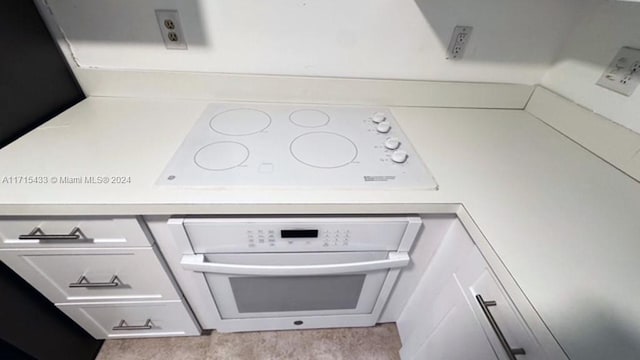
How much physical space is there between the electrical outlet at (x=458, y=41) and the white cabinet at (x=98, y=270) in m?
1.10

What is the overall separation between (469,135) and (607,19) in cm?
52

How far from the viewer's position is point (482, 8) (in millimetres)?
870

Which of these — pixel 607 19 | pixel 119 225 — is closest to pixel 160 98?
pixel 119 225

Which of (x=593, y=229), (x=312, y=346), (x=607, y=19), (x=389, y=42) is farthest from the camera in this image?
(x=312, y=346)

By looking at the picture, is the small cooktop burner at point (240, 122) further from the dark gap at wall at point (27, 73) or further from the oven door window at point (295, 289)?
the dark gap at wall at point (27, 73)

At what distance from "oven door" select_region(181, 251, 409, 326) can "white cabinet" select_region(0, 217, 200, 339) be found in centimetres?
13

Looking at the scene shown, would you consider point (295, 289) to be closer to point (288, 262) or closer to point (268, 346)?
point (288, 262)

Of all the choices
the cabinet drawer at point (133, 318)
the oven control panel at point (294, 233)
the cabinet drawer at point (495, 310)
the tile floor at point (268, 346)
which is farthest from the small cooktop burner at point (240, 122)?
the tile floor at point (268, 346)

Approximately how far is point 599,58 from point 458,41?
0.42m

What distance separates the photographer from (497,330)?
490 mm

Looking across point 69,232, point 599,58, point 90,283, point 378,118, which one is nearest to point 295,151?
point 378,118

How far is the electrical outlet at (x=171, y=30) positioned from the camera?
32.1 inches

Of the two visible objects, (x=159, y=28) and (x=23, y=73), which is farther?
(x=159, y=28)

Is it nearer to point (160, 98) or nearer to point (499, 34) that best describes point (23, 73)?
point (160, 98)
